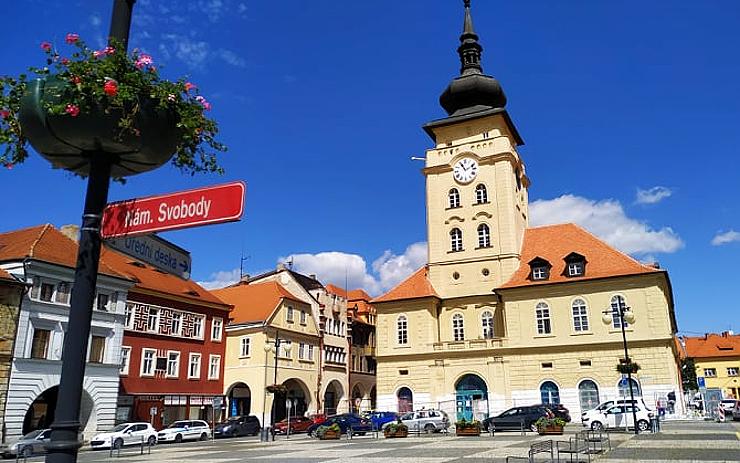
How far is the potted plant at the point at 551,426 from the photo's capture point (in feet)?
96.5

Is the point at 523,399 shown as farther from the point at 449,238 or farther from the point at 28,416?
the point at 28,416

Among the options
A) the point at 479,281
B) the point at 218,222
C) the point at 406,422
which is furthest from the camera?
the point at 479,281

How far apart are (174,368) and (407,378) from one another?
17.7m

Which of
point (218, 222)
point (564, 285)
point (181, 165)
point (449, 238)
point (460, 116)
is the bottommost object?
point (218, 222)

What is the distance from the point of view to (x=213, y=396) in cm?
4581

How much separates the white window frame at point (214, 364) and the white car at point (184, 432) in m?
7.17

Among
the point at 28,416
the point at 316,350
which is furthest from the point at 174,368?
the point at 316,350

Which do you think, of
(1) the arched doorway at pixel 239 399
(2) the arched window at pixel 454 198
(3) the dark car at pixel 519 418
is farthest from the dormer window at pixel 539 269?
(1) the arched doorway at pixel 239 399

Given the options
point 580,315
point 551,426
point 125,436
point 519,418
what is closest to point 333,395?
point 580,315

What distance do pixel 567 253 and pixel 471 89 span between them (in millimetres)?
16402

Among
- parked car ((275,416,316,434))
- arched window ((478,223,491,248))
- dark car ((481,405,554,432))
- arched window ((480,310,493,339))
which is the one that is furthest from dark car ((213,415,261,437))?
arched window ((478,223,491,248))

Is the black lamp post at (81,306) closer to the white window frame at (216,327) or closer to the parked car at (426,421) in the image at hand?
the parked car at (426,421)

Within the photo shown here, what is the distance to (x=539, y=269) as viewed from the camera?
46.0 m

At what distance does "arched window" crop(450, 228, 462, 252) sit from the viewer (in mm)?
50969
